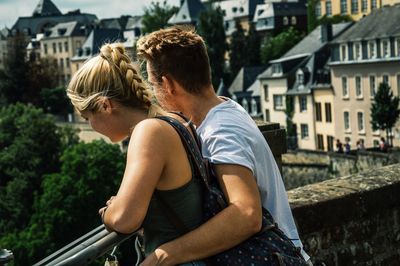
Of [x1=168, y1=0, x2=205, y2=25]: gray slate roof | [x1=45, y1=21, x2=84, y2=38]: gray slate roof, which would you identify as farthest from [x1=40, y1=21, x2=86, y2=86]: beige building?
[x1=168, y1=0, x2=205, y2=25]: gray slate roof

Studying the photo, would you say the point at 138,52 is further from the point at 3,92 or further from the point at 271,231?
the point at 3,92

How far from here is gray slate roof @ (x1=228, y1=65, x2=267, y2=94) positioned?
80438mm

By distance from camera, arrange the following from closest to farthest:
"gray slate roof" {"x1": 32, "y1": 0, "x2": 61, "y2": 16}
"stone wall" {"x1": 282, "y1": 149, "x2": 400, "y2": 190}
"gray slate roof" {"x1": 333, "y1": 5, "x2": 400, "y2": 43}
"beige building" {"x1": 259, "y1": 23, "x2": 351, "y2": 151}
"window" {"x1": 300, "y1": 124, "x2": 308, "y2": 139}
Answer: "stone wall" {"x1": 282, "y1": 149, "x2": 400, "y2": 190} < "gray slate roof" {"x1": 333, "y1": 5, "x2": 400, "y2": 43} < "beige building" {"x1": 259, "y1": 23, "x2": 351, "y2": 151} < "window" {"x1": 300, "y1": 124, "x2": 308, "y2": 139} < "gray slate roof" {"x1": 32, "y1": 0, "x2": 61, "y2": 16}

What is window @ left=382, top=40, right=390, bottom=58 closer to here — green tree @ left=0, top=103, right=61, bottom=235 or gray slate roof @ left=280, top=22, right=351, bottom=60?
gray slate roof @ left=280, top=22, right=351, bottom=60

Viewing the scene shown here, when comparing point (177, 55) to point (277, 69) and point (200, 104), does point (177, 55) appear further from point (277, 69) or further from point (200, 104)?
point (277, 69)

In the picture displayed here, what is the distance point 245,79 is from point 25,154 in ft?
92.4

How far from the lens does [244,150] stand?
10.9 feet

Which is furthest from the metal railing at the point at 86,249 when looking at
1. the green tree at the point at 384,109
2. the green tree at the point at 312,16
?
the green tree at the point at 312,16

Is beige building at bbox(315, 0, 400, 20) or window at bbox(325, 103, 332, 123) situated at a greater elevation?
beige building at bbox(315, 0, 400, 20)

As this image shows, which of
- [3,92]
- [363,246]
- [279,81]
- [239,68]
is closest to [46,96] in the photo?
[3,92]

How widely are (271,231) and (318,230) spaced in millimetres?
2647

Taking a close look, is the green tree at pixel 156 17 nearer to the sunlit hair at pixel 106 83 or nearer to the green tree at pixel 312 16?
the green tree at pixel 312 16

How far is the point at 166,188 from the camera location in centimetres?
314

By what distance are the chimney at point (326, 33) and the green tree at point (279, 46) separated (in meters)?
15.7
